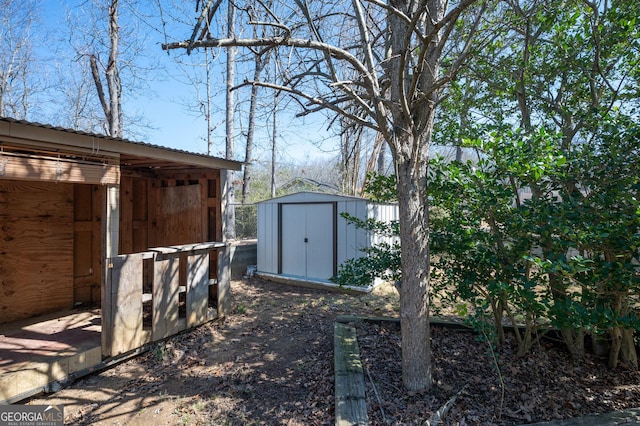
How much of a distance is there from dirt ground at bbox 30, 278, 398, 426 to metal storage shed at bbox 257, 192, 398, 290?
2.03 metres

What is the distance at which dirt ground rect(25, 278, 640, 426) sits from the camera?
247cm

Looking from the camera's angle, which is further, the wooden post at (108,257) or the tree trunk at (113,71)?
the tree trunk at (113,71)

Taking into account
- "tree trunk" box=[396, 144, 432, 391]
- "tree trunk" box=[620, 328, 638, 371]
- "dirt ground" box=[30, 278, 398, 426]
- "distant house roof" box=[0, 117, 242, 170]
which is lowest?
"dirt ground" box=[30, 278, 398, 426]

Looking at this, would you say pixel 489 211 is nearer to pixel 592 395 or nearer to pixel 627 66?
pixel 592 395

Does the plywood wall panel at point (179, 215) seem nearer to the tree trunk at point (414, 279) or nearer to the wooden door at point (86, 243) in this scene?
the wooden door at point (86, 243)

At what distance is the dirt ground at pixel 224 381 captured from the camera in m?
2.63

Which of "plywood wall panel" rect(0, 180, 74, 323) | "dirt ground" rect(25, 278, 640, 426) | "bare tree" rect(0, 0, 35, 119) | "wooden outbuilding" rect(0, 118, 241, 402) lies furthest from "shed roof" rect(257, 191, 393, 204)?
"bare tree" rect(0, 0, 35, 119)

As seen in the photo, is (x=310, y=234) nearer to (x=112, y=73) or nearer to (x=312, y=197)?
(x=312, y=197)

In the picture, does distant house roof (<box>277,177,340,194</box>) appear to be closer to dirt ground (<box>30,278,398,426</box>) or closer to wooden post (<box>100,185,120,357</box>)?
dirt ground (<box>30,278,398,426</box>)

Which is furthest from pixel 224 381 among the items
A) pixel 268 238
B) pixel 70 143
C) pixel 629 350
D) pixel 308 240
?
pixel 268 238

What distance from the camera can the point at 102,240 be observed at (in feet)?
10.8

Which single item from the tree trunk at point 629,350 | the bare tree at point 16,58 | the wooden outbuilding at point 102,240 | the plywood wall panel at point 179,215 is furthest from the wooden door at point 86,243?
the bare tree at point 16,58

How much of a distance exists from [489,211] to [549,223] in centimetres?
53

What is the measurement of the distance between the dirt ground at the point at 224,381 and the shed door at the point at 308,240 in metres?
2.11
